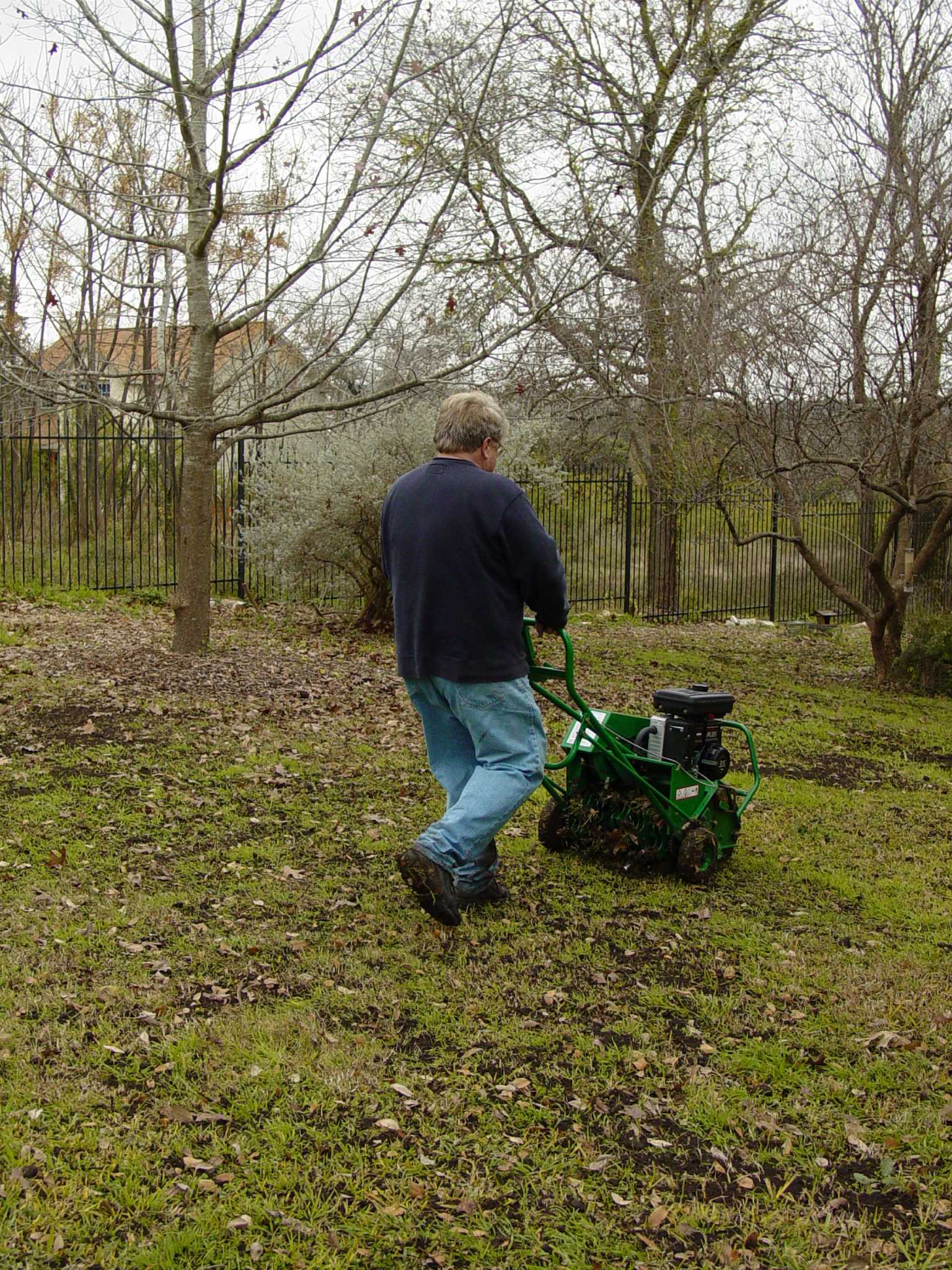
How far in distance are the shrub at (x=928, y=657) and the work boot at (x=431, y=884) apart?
8048 millimetres

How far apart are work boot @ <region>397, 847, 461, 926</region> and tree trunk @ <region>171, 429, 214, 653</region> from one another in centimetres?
562

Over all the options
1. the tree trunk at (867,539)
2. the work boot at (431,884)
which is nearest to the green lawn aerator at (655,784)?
the work boot at (431,884)

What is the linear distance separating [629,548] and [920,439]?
646 centimetres

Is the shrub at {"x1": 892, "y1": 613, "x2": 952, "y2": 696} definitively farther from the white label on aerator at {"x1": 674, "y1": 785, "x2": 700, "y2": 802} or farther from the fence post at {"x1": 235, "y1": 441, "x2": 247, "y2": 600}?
the fence post at {"x1": 235, "y1": 441, "x2": 247, "y2": 600}

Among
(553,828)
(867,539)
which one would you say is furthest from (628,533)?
(553,828)

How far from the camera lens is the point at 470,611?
4.11m

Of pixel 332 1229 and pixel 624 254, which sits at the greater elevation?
pixel 624 254

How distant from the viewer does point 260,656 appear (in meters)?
9.79

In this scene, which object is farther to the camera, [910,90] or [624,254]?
[624,254]

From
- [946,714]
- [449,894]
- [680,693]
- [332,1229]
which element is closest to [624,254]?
[946,714]

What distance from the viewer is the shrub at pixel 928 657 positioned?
10.9 metres

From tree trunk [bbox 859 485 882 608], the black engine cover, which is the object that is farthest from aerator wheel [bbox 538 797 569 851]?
tree trunk [bbox 859 485 882 608]

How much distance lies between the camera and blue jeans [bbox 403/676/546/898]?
4.13m

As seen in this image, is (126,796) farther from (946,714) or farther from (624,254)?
(624,254)
